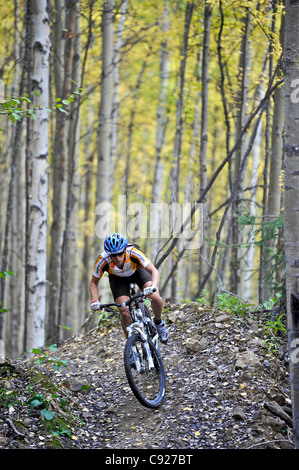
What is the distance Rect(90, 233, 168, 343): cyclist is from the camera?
6164 mm

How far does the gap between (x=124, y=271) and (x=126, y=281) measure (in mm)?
182

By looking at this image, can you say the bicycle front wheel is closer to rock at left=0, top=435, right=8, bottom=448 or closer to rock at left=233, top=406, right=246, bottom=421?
rock at left=233, top=406, right=246, bottom=421

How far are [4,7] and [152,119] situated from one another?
38.1 ft

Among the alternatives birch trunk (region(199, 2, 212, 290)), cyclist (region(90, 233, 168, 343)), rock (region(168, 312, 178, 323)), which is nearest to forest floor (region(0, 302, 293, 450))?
rock (region(168, 312, 178, 323))

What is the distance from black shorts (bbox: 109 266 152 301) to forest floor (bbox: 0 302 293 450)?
122 centimetres

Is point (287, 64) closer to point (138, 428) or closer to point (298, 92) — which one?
point (298, 92)

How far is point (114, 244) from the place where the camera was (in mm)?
6031

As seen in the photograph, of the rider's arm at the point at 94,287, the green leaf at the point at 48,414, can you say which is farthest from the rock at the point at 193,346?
the green leaf at the point at 48,414

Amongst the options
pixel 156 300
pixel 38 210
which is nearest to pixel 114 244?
pixel 156 300

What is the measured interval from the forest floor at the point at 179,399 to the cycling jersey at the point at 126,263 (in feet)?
4.24

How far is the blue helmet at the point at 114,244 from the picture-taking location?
6.03 metres

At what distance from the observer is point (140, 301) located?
21.3 feet

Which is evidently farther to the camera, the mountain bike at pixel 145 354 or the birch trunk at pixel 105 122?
the birch trunk at pixel 105 122

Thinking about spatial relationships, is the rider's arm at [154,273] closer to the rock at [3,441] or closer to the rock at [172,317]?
the rock at [172,317]
